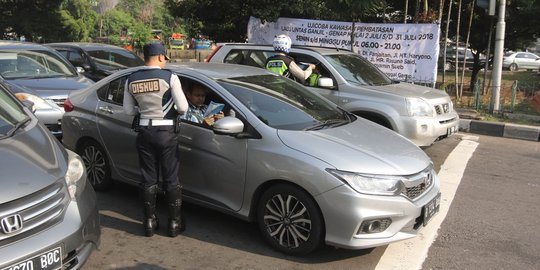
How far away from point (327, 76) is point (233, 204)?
11.7ft

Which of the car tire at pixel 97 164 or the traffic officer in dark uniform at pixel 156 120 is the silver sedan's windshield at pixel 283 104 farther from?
the car tire at pixel 97 164

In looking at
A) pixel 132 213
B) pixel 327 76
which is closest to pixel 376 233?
pixel 132 213

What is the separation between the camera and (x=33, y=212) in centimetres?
287

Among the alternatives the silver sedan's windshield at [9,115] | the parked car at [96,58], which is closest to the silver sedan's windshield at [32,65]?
the parked car at [96,58]

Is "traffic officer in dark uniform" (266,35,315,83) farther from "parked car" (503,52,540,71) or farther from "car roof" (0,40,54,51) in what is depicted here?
"parked car" (503,52,540,71)

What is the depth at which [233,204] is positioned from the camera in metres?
4.36

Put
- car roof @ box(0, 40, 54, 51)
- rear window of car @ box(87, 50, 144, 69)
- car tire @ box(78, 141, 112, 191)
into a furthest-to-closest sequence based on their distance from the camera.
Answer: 1. rear window of car @ box(87, 50, 144, 69)
2. car roof @ box(0, 40, 54, 51)
3. car tire @ box(78, 141, 112, 191)

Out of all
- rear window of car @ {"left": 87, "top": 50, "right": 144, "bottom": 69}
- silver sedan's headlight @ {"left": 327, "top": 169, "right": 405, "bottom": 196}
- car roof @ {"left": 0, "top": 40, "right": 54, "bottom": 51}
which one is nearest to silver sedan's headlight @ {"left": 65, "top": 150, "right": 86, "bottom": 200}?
silver sedan's headlight @ {"left": 327, "top": 169, "right": 405, "bottom": 196}

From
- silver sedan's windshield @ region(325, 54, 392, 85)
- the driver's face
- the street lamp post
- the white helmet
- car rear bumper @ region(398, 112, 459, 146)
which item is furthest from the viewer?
the street lamp post

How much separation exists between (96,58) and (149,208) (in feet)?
27.3

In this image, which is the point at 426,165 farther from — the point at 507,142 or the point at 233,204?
the point at 507,142

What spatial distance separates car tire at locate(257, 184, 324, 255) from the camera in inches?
153

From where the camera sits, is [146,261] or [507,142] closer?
[146,261]

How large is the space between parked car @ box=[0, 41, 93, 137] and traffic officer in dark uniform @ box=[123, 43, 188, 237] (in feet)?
10.8
